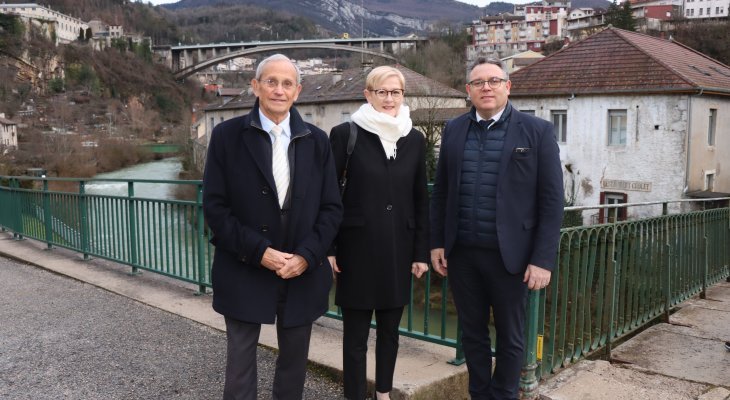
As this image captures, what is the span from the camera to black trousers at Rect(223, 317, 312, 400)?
107 inches

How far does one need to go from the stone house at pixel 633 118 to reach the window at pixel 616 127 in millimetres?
35

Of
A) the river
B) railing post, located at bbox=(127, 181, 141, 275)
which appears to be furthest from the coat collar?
the river

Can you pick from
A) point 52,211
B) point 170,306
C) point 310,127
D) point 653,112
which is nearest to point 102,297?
point 170,306

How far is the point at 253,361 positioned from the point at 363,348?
575 mm

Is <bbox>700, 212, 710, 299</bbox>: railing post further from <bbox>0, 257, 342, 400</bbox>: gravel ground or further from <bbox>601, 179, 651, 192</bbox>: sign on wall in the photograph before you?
<bbox>601, 179, 651, 192</bbox>: sign on wall

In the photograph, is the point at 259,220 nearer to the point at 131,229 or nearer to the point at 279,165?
the point at 279,165

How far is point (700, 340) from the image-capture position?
489cm

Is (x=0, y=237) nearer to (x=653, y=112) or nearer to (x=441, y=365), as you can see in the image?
(x=441, y=365)

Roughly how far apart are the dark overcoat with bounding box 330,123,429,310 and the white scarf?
36mm

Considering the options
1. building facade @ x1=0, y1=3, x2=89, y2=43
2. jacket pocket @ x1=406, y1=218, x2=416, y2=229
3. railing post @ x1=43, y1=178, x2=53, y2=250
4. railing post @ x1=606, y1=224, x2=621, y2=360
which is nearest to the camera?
jacket pocket @ x1=406, y1=218, x2=416, y2=229

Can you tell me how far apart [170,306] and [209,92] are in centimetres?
11500

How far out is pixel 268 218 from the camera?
8.69 feet

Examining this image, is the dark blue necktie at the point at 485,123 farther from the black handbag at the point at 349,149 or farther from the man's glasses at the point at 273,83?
the man's glasses at the point at 273,83

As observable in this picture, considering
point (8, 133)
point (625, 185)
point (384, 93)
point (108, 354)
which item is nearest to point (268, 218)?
point (384, 93)
